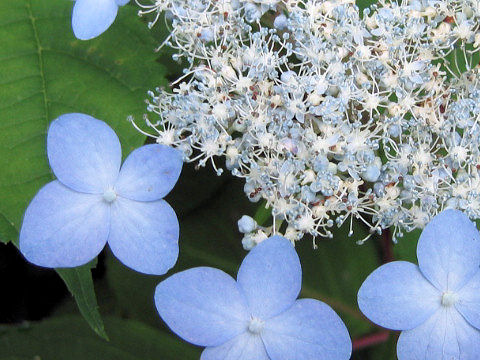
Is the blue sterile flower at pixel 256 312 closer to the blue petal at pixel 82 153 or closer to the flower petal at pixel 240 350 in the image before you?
the flower petal at pixel 240 350

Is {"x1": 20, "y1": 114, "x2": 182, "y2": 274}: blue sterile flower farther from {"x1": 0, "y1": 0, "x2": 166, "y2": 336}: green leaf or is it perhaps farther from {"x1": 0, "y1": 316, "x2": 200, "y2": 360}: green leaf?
{"x1": 0, "y1": 316, "x2": 200, "y2": 360}: green leaf

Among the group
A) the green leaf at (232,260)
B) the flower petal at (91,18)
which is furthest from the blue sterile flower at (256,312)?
the green leaf at (232,260)

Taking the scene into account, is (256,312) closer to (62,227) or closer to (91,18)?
(62,227)

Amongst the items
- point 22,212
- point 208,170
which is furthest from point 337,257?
point 22,212

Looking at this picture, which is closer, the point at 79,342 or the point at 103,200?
the point at 103,200

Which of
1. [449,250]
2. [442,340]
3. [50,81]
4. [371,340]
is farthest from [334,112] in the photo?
[371,340]

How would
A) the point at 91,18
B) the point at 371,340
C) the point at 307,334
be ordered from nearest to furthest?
the point at 307,334 < the point at 91,18 < the point at 371,340
